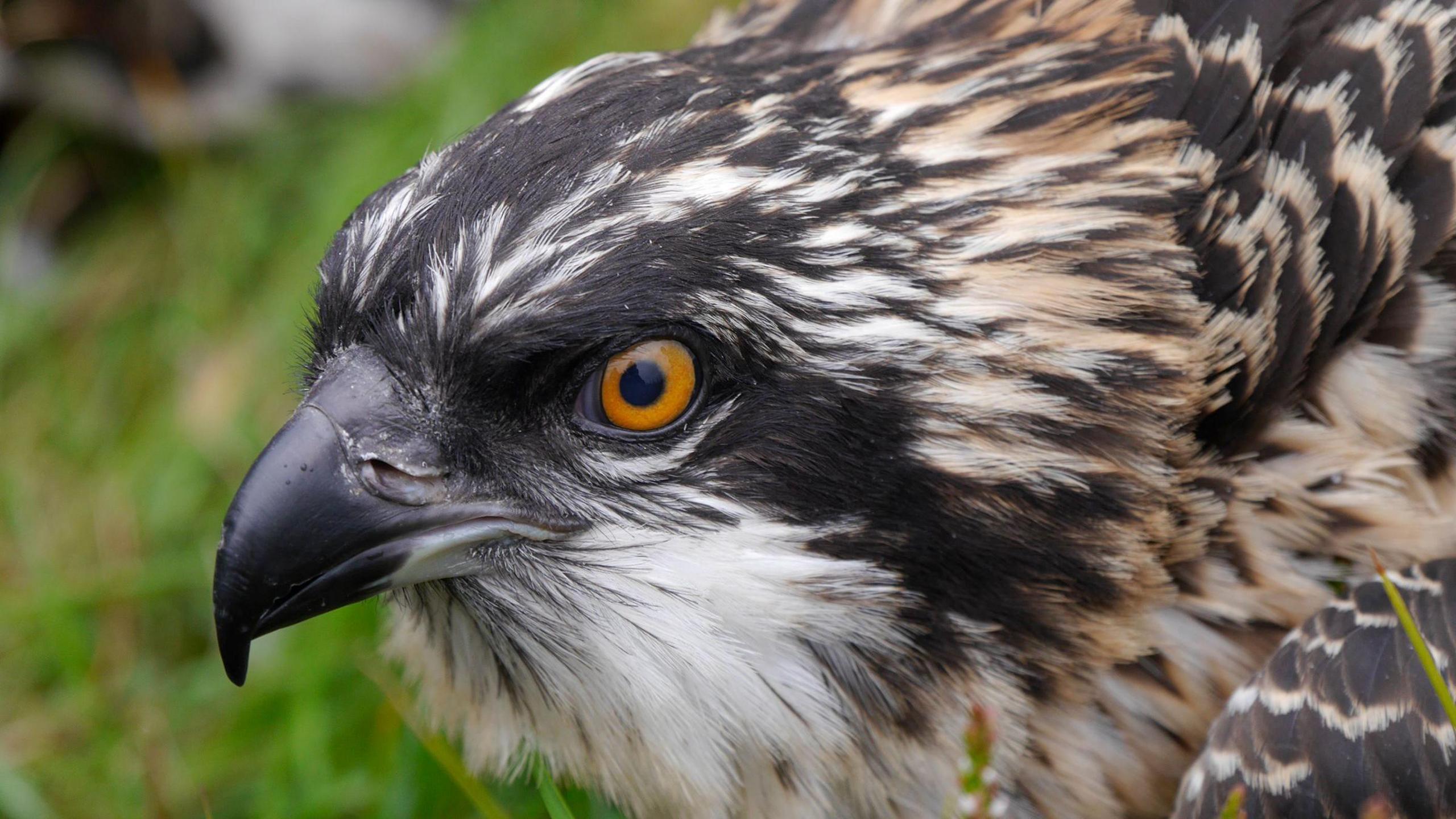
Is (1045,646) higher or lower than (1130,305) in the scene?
lower

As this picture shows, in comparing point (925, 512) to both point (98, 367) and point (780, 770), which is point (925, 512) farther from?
point (98, 367)

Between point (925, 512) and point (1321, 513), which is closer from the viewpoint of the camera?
point (925, 512)

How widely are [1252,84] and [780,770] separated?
1.60m

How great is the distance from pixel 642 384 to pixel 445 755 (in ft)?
3.92

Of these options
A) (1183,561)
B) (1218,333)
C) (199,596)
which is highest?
(1218,333)

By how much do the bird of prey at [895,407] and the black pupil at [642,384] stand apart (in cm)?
2

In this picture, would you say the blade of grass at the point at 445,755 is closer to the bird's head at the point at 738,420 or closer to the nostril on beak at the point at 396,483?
the bird's head at the point at 738,420

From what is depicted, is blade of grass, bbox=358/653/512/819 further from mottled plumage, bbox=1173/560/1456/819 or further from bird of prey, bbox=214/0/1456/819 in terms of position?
mottled plumage, bbox=1173/560/1456/819

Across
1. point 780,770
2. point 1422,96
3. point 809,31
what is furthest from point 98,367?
point 1422,96

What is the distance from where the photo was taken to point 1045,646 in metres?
2.80

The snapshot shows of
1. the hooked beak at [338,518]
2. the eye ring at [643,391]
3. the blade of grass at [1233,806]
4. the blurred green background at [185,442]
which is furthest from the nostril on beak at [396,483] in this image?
the blade of grass at [1233,806]

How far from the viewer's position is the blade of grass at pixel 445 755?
328 centimetres

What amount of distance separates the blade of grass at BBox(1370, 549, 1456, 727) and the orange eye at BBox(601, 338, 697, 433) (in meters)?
1.25

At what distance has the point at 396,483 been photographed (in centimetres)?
260
